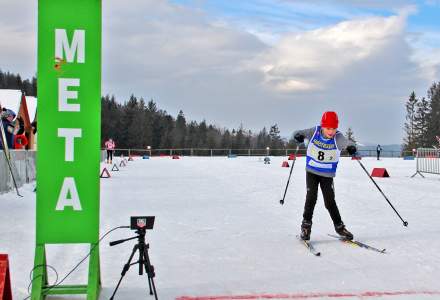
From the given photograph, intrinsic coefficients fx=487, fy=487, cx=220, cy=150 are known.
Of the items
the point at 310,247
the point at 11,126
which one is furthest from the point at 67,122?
the point at 11,126

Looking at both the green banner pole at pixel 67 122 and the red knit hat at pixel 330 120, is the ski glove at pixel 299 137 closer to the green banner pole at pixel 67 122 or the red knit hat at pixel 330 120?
the red knit hat at pixel 330 120

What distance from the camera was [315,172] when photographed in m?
6.59

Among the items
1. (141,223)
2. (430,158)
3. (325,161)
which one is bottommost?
(141,223)

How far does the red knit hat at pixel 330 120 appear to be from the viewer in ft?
21.2

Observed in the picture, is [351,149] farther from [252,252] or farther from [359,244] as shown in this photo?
[252,252]

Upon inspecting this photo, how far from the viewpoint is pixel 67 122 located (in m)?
3.85

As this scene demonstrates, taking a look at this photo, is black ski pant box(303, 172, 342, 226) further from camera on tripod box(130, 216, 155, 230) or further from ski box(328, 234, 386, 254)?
camera on tripod box(130, 216, 155, 230)

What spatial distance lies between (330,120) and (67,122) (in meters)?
3.74

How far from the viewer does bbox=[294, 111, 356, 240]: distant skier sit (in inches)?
257

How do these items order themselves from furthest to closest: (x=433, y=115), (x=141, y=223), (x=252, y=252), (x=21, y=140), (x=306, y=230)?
(x=433, y=115)
(x=21, y=140)
(x=306, y=230)
(x=252, y=252)
(x=141, y=223)

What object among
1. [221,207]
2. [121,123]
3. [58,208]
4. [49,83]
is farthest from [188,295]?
[121,123]

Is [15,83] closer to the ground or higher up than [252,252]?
higher up

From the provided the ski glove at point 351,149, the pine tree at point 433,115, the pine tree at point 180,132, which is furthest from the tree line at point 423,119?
the ski glove at point 351,149

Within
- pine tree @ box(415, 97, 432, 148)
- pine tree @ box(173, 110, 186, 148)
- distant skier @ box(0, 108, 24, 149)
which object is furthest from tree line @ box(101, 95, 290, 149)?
distant skier @ box(0, 108, 24, 149)
